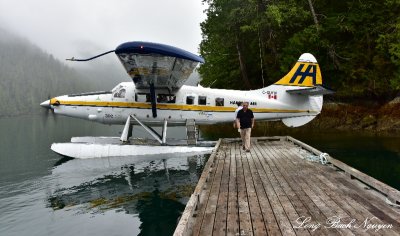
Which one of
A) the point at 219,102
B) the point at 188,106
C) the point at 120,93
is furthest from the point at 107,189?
the point at 219,102

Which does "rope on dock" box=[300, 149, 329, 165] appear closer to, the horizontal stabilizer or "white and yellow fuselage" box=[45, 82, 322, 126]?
the horizontal stabilizer

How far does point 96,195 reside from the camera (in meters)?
9.70

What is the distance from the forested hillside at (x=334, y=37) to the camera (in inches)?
1021

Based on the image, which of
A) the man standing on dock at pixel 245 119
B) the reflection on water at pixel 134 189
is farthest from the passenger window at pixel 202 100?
the man standing on dock at pixel 245 119

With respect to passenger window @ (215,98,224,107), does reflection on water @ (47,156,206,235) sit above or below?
below

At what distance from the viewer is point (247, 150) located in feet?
40.6

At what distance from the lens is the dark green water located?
7.22 m

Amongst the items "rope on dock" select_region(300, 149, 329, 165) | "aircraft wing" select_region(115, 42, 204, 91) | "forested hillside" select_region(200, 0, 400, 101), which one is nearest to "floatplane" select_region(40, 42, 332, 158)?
"aircraft wing" select_region(115, 42, 204, 91)

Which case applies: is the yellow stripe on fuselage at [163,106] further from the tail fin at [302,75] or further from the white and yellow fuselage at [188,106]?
the tail fin at [302,75]

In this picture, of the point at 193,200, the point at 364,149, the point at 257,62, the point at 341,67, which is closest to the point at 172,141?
the point at 364,149

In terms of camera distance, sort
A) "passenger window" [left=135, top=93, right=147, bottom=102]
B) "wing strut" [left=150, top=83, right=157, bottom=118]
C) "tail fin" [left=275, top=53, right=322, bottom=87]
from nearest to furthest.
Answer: "wing strut" [left=150, top=83, right=157, bottom=118] < "passenger window" [left=135, top=93, right=147, bottom=102] < "tail fin" [left=275, top=53, right=322, bottom=87]

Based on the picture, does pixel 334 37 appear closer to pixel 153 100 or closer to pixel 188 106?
pixel 188 106

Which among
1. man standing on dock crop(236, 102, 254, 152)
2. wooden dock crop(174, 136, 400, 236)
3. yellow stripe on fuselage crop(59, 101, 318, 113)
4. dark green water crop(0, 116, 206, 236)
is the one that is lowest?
dark green water crop(0, 116, 206, 236)

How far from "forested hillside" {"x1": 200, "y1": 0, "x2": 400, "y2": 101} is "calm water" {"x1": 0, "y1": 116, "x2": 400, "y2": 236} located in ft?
34.2
